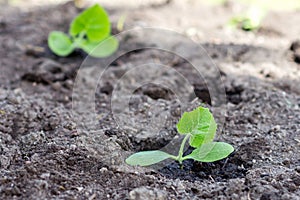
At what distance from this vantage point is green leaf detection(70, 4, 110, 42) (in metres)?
2.45

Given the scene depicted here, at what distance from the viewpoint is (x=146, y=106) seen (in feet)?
6.72

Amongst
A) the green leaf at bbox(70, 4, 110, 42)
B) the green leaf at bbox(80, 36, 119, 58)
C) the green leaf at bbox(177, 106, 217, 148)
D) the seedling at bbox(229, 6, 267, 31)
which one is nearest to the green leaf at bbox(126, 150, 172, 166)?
the green leaf at bbox(177, 106, 217, 148)

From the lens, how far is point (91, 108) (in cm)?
217

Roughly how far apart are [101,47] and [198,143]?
1.27 metres

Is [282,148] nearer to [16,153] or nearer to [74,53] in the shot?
[16,153]

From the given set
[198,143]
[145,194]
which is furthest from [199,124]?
[145,194]

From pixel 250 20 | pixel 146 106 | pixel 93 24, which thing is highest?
pixel 93 24

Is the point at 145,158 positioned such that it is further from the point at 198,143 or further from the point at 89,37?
the point at 89,37

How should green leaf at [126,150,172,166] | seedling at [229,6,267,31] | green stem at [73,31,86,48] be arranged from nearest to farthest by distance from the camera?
1. green leaf at [126,150,172,166]
2. green stem at [73,31,86,48]
3. seedling at [229,6,267,31]

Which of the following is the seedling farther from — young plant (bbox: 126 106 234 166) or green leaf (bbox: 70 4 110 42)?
young plant (bbox: 126 106 234 166)

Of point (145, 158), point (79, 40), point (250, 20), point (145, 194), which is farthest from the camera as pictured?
point (250, 20)

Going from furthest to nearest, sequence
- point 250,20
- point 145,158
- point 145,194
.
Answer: point 250,20 < point 145,158 < point 145,194

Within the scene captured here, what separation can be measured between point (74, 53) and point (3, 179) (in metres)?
1.47

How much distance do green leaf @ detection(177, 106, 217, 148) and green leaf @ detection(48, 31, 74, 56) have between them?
1.28m
